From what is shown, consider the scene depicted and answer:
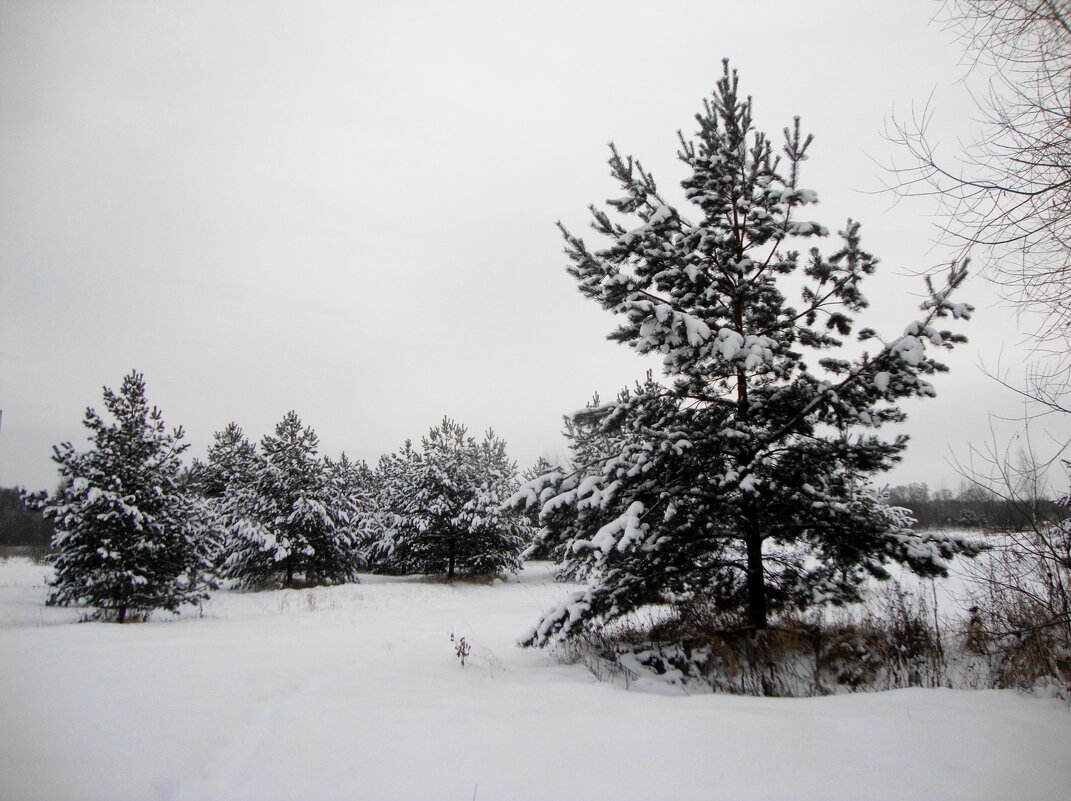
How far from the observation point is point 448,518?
20.9 metres

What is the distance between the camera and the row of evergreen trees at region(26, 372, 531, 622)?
11.1 meters

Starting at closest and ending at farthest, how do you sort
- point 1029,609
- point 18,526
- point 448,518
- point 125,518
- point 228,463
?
point 1029,609 → point 125,518 → point 448,518 → point 228,463 → point 18,526

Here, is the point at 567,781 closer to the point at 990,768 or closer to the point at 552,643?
the point at 990,768

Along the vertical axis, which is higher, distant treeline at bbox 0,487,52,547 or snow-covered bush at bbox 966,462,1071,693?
snow-covered bush at bbox 966,462,1071,693

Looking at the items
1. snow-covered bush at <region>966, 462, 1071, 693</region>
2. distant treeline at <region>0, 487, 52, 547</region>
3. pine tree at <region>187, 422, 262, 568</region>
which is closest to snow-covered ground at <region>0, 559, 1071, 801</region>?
snow-covered bush at <region>966, 462, 1071, 693</region>

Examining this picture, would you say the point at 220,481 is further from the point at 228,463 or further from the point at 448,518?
the point at 448,518

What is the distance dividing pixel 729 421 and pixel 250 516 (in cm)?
1847

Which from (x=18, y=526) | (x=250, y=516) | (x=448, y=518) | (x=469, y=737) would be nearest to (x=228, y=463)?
(x=250, y=516)

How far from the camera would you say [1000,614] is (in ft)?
18.1

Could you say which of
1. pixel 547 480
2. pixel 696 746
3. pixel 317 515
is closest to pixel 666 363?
pixel 547 480

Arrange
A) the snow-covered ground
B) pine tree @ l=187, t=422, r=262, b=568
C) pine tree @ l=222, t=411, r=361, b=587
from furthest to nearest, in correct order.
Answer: pine tree @ l=222, t=411, r=361, b=587
pine tree @ l=187, t=422, r=262, b=568
the snow-covered ground

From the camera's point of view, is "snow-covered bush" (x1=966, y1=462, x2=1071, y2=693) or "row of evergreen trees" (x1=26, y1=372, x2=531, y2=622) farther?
"row of evergreen trees" (x1=26, y1=372, x2=531, y2=622)

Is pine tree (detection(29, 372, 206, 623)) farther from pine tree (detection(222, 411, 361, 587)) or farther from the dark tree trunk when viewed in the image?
the dark tree trunk

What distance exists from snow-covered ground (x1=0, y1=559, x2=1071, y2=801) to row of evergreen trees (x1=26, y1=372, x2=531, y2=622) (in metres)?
3.02
